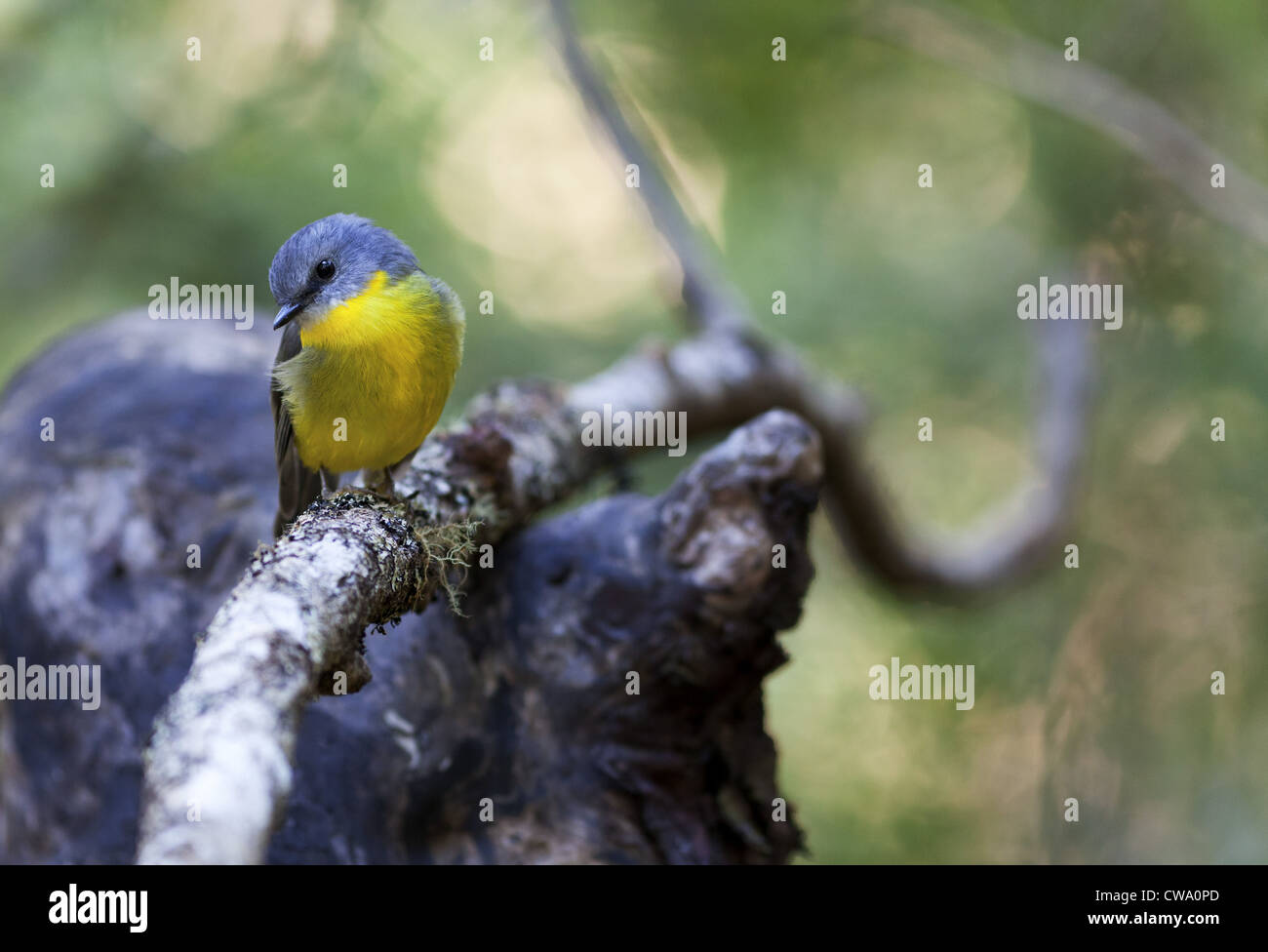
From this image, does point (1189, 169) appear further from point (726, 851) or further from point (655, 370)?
point (726, 851)

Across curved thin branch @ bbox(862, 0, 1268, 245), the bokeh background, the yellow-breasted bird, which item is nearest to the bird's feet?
the yellow-breasted bird

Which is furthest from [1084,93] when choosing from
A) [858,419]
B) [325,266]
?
[325,266]

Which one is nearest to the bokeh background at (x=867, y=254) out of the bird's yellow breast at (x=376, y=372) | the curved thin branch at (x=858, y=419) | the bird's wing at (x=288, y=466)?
the curved thin branch at (x=858, y=419)

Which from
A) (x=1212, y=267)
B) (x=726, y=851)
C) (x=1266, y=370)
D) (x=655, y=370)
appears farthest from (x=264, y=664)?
(x=1212, y=267)

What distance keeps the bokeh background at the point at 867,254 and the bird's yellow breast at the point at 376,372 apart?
1146mm

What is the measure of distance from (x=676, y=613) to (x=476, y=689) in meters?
0.59

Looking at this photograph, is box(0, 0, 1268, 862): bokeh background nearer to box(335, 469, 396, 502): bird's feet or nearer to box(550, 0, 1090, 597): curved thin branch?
box(550, 0, 1090, 597): curved thin branch

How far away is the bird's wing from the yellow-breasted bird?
0.08 m

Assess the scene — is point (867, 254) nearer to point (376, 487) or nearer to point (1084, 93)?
point (1084, 93)

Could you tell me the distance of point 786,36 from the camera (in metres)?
5.65

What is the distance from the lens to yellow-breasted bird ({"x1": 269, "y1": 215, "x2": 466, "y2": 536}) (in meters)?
2.39

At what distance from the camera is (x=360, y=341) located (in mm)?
2396

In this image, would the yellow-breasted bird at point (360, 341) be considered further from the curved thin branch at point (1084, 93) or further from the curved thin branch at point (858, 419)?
the curved thin branch at point (1084, 93)

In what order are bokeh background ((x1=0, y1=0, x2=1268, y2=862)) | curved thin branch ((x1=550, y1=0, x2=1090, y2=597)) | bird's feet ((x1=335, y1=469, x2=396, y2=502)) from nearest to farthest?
bird's feet ((x1=335, y1=469, x2=396, y2=502)) < curved thin branch ((x1=550, y1=0, x2=1090, y2=597)) < bokeh background ((x1=0, y1=0, x2=1268, y2=862))
